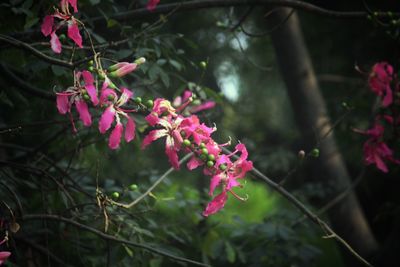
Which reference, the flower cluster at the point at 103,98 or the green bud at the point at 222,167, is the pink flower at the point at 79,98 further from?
the green bud at the point at 222,167

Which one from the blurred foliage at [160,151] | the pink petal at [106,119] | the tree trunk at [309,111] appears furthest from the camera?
the tree trunk at [309,111]

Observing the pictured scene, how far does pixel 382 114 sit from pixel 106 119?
51.7 inches

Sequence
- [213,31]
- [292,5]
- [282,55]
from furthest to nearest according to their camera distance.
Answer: [213,31]
[282,55]
[292,5]

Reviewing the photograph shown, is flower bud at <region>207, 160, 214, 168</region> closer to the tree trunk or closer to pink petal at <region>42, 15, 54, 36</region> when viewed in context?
pink petal at <region>42, 15, 54, 36</region>

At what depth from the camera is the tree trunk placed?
3041 mm

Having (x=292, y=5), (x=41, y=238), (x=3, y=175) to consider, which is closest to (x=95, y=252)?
(x=41, y=238)

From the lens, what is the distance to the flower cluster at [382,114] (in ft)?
6.04

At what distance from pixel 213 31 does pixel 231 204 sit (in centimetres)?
221

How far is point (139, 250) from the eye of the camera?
170 centimetres

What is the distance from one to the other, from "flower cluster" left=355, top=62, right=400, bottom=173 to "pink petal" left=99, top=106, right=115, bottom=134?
40.1 inches

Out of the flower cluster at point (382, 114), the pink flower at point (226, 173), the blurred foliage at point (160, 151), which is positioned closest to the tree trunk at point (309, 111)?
the blurred foliage at point (160, 151)

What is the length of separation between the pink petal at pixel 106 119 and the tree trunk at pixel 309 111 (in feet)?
6.52

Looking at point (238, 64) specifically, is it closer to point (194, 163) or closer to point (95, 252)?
point (95, 252)

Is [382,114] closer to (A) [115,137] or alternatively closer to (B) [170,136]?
(B) [170,136]
